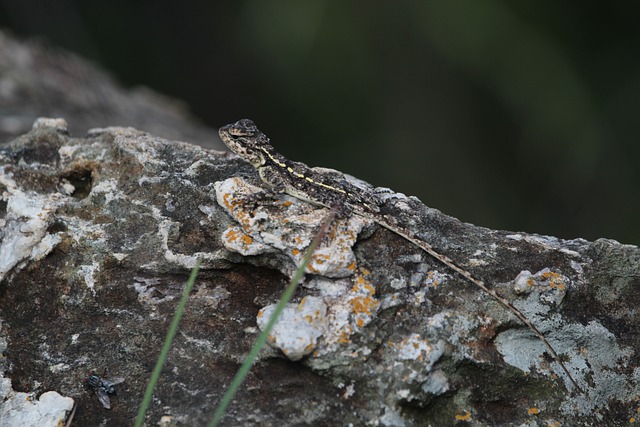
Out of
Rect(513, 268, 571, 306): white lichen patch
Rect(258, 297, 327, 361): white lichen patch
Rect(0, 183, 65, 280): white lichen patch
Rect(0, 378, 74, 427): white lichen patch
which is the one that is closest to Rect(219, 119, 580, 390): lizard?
Rect(513, 268, 571, 306): white lichen patch

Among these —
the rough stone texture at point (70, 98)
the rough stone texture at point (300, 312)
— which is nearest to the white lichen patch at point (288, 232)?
the rough stone texture at point (300, 312)

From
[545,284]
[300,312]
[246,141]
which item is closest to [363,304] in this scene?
[300,312]

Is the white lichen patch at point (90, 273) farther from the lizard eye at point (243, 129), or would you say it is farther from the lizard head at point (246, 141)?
the lizard eye at point (243, 129)

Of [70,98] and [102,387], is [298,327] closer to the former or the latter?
[102,387]

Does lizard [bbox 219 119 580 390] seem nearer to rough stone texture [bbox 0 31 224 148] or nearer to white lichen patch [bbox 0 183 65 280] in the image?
white lichen patch [bbox 0 183 65 280]

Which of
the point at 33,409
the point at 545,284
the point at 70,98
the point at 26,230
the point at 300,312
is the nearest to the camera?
the point at 33,409

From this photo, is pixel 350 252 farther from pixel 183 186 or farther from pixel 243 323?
pixel 183 186
